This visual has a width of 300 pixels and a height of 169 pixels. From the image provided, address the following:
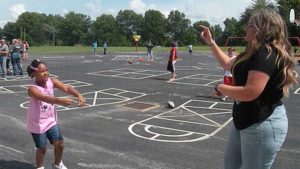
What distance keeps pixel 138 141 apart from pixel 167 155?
101 cm

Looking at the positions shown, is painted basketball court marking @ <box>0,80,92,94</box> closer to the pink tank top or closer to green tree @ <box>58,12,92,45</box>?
the pink tank top

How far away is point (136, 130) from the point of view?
8344 millimetres

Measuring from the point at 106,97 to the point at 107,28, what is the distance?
111976mm

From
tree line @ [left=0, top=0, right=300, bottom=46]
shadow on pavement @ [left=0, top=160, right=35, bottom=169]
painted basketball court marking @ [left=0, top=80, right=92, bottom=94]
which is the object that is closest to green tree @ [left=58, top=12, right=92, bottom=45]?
tree line @ [left=0, top=0, right=300, bottom=46]

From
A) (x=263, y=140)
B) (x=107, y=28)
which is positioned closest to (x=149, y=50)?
(x=263, y=140)

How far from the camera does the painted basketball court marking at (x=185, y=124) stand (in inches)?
313

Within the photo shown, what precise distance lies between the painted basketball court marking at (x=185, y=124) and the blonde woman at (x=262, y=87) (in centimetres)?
442

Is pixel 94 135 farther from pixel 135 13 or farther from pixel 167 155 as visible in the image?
pixel 135 13

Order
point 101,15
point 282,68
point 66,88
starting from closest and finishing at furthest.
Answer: point 282,68
point 66,88
point 101,15

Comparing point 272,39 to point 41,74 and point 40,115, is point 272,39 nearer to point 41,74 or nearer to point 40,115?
point 41,74

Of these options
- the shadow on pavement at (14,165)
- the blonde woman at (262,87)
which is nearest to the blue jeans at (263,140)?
the blonde woman at (262,87)

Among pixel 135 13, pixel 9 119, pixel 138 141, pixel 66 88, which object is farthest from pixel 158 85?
pixel 135 13

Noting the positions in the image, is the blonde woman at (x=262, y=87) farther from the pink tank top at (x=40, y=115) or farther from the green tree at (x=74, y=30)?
the green tree at (x=74, y=30)

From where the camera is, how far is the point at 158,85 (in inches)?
634
